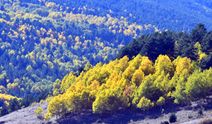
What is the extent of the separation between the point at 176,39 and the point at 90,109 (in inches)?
1082

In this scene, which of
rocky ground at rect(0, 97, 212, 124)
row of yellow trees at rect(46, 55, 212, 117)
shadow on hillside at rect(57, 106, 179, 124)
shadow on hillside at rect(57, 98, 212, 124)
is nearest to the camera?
rocky ground at rect(0, 97, 212, 124)

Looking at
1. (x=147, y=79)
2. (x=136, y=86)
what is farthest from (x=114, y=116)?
(x=136, y=86)

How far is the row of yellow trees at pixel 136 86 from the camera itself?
116875mm

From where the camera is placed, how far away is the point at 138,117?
119188 millimetres

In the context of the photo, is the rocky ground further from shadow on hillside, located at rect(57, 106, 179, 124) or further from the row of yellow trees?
the row of yellow trees

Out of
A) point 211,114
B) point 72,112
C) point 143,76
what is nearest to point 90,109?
point 72,112

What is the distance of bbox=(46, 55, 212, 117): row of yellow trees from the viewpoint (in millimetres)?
116875

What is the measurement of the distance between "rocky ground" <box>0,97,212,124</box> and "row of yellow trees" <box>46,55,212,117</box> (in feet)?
5.32

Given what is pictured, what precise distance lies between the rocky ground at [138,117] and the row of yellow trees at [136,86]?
1.62 metres

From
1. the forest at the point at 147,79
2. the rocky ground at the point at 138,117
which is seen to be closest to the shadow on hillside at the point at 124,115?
the rocky ground at the point at 138,117

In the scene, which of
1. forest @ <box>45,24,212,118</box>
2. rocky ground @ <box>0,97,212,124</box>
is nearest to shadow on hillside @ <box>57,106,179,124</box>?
rocky ground @ <box>0,97,212,124</box>

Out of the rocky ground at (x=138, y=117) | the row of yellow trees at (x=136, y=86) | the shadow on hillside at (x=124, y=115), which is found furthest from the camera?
the row of yellow trees at (x=136, y=86)

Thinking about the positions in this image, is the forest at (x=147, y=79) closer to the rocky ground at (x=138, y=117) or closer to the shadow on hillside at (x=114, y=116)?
the shadow on hillside at (x=114, y=116)

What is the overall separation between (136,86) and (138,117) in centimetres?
1099
